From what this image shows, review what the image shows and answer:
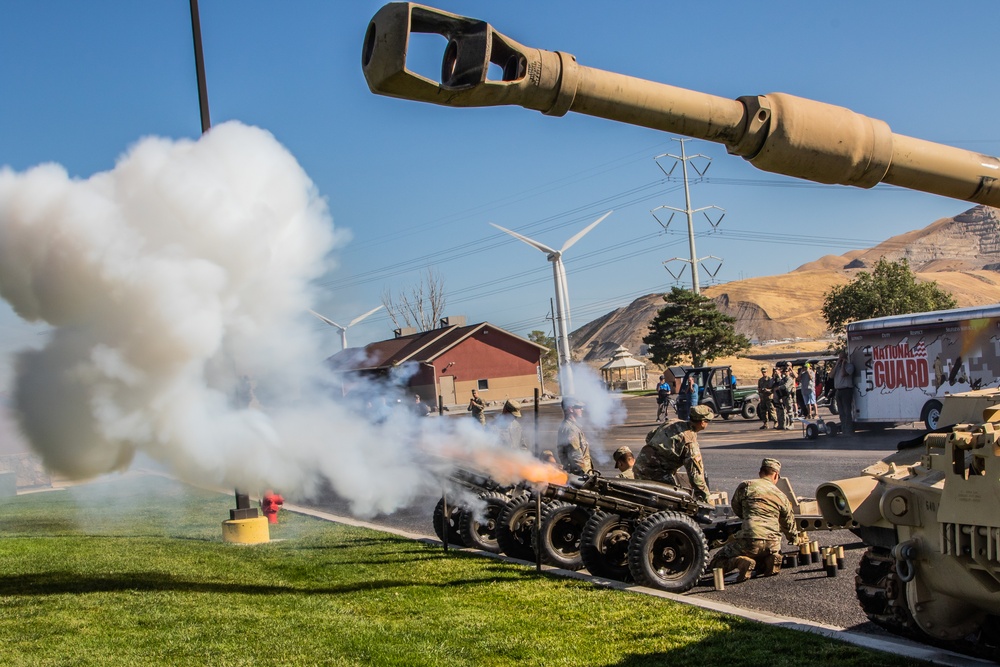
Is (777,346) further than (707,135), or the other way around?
(777,346)

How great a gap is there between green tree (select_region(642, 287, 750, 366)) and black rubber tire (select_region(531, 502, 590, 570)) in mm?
57055

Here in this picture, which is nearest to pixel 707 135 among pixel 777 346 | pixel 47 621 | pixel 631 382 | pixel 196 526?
pixel 47 621

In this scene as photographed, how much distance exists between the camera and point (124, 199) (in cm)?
995

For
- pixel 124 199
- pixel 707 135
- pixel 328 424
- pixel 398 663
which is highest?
pixel 124 199

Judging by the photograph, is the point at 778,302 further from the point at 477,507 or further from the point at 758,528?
the point at 758,528

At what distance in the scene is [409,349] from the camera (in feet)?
128

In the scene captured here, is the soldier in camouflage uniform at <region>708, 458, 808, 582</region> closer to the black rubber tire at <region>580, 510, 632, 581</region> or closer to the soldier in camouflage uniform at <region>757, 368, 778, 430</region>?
the black rubber tire at <region>580, 510, 632, 581</region>

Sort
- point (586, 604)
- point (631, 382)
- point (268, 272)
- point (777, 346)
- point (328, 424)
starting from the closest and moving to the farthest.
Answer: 1. point (586, 604)
2. point (268, 272)
3. point (328, 424)
4. point (631, 382)
5. point (777, 346)

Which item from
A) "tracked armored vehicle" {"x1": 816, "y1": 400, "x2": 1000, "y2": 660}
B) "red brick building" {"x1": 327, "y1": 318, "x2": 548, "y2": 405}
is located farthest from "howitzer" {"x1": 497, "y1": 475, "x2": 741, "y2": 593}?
"red brick building" {"x1": 327, "y1": 318, "x2": 548, "y2": 405}

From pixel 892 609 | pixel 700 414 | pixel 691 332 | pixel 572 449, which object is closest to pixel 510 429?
pixel 572 449

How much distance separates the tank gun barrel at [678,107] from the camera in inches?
178

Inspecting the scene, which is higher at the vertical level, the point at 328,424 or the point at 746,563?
the point at 328,424

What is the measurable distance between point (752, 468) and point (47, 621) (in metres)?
13.4

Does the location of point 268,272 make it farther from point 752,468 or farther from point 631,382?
point 631,382
